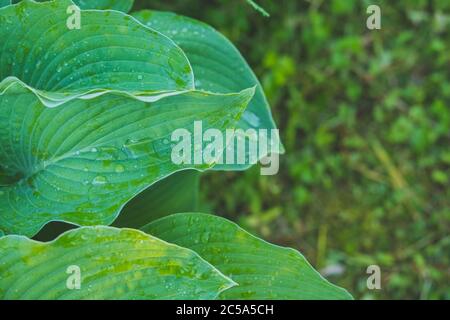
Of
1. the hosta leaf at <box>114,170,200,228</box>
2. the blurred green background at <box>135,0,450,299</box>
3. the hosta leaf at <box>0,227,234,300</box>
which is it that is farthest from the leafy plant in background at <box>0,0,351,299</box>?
the blurred green background at <box>135,0,450,299</box>

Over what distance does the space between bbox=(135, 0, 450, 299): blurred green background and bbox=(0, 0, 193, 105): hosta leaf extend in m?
0.84

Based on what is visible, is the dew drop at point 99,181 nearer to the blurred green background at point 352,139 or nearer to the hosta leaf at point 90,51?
the hosta leaf at point 90,51

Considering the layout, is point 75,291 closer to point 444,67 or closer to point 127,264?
point 127,264

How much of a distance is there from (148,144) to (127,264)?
0.49ft

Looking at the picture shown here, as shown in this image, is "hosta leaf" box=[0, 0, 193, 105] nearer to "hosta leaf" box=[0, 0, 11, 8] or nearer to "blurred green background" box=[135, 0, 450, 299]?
"hosta leaf" box=[0, 0, 11, 8]

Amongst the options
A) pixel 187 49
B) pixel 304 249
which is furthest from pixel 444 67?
pixel 187 49

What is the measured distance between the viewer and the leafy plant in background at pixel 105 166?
0.79m

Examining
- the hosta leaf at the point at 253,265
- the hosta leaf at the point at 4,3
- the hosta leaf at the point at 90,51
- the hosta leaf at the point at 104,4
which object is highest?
the hosta leaf at the point at 104,4

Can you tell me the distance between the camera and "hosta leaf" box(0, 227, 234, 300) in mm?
784

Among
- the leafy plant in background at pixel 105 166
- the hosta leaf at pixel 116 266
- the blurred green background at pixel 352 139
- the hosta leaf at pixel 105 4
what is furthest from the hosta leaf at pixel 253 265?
the blurred green background at pixel 352 139

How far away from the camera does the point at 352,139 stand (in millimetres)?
1832

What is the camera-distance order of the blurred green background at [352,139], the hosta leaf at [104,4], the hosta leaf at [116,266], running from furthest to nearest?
the blurred green background at [352,139]
the hosta leaf at [104,4]
the hosta leaf at [116,266]

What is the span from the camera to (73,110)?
0.81 metres

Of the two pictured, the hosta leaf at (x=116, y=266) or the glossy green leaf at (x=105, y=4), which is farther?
the glossy green leaf at (x=105, y=4)
